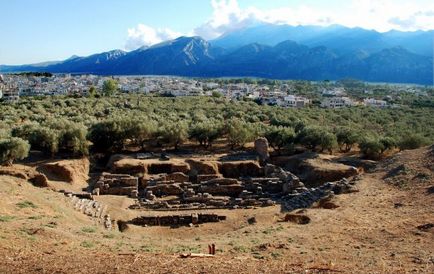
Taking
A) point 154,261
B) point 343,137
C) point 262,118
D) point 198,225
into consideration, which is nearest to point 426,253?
point 154,261

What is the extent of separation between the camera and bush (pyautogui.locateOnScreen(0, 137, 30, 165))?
30.0 metres

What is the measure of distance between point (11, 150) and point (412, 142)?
2998 cm

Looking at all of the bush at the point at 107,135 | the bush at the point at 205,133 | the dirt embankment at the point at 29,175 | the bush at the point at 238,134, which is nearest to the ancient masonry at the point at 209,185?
the bush at the point at 238,134

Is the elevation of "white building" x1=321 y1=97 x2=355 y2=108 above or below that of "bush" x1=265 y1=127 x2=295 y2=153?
below

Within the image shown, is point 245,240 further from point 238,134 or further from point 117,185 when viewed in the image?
point 238,134

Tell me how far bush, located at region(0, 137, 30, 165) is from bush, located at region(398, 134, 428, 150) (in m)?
28.7

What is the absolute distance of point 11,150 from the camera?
30.2 m

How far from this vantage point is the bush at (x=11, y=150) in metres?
30.0

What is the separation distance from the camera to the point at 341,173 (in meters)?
31.9

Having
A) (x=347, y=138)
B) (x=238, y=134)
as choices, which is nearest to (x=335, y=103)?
(x=347, y=138)

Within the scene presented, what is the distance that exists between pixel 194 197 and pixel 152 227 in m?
5.44

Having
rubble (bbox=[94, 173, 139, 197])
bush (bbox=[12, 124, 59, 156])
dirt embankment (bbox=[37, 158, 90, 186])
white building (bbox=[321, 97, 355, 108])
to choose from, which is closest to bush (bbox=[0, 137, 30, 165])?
dirt embankment (bbox=[37, 158, 90, 186])

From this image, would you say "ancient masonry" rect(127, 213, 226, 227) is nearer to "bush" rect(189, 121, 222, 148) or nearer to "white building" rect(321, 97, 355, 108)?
"bush" rect(189, 121, 222, 148)

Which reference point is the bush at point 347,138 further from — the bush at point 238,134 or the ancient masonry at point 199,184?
the ancient masonry at point 199,184
